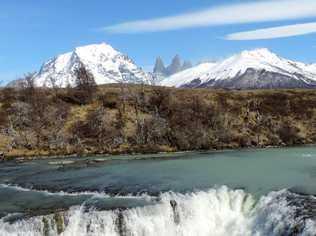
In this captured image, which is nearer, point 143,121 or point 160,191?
point 160,191

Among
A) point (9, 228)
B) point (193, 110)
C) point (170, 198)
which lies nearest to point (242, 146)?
point (193, 110)

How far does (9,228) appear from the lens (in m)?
39.3

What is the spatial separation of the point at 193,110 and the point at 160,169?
148ft

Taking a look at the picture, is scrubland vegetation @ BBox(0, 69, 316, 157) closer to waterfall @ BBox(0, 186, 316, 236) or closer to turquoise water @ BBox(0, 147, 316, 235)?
turquoise water @ BBox(0, 147, 316, 235)

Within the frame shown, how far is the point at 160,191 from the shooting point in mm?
47469

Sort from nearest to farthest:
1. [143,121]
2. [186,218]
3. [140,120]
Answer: [186,218], [143,121], [140,120]

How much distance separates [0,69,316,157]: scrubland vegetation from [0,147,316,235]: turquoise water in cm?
2318

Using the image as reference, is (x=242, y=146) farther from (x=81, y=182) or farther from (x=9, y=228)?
(x=9, y=228)

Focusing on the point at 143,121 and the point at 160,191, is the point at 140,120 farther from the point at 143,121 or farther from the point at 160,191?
the point at 160,191

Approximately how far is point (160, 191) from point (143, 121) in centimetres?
5385

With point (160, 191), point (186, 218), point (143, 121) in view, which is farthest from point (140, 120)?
point (186, 218)

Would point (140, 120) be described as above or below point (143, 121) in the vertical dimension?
above

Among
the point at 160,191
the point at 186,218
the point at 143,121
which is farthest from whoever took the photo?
the point at 143,121

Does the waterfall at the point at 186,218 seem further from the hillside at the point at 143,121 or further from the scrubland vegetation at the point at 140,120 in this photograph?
the hillside at the point at 143,121
